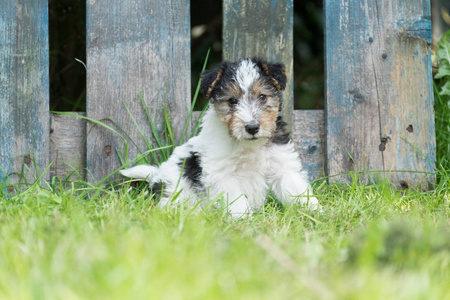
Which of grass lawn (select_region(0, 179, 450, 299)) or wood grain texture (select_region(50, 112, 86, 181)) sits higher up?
wood grain texture (select_region(50, 112, 86, 181))

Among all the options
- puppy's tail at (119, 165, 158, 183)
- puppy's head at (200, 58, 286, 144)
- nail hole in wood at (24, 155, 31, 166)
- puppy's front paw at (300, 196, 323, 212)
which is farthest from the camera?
nail hole in wood at (24, 155, 31, 166)

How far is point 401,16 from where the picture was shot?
15.2 ft

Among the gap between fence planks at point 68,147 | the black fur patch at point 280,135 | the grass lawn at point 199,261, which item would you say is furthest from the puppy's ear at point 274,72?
the grass lawn at point 199,261

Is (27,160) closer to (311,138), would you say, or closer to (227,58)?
(227,58)

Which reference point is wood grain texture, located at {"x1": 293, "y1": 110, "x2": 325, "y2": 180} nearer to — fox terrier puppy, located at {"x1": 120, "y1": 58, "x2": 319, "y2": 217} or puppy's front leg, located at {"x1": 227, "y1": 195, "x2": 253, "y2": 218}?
fox terrier puppy, located at {"x1": 120, "y1": 58, "x2": 319, "y2": 217}

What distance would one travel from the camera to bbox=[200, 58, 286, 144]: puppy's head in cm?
395

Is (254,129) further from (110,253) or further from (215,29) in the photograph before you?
(215,29)

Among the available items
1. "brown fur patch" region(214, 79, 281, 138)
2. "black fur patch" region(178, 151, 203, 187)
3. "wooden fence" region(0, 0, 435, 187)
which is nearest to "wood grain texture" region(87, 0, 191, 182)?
"wooden fence" region(0, 0, 435, 187)

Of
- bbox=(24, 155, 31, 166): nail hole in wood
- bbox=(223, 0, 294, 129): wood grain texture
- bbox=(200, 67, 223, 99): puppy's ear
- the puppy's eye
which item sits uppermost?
bbox=(223, 0, 294, 129): wood grain texture

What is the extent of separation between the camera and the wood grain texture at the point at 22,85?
14.3ft

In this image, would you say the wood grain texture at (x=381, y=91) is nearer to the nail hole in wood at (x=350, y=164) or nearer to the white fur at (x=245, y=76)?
the nail hole in wood at (x=350, y=164)

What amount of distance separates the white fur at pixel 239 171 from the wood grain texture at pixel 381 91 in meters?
0.67

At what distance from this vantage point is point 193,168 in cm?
423

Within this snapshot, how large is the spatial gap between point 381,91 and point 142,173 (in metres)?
2.14
